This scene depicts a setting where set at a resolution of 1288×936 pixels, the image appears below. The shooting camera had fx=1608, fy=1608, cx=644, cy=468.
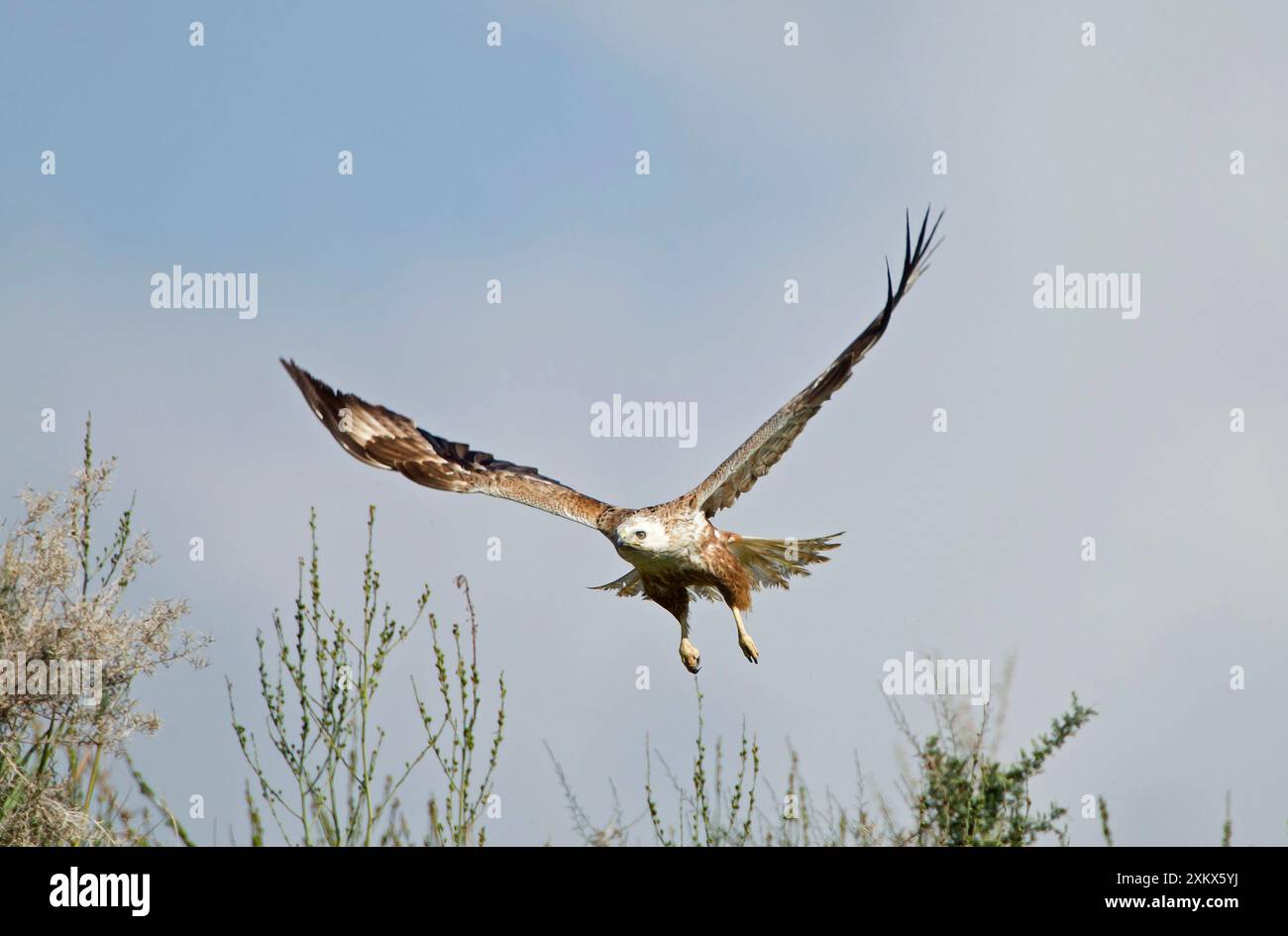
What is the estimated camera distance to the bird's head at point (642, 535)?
36.5 feet

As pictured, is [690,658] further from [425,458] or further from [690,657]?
[425,458]

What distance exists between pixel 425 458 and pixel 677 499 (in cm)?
243

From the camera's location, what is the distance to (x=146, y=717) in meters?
9.79

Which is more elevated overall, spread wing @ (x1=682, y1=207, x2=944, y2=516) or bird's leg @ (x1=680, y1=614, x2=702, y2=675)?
spread wing @ (x1=682, y1=207, x2=944, y2=516)

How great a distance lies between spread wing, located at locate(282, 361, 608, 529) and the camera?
12031 millimetres

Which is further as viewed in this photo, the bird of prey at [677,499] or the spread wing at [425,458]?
the spread wing at [425,458]

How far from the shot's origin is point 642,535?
1114cm

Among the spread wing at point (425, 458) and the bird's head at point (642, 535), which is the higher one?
the spread wing at point (425, 458)

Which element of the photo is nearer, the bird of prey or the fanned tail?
the bird of prey

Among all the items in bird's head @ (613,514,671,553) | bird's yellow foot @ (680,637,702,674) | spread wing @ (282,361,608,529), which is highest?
spread wing @ (282,361,608,529)

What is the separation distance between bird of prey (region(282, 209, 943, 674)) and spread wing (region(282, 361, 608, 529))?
0.4 inches

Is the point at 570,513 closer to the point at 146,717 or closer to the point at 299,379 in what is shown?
the point at 299,379
